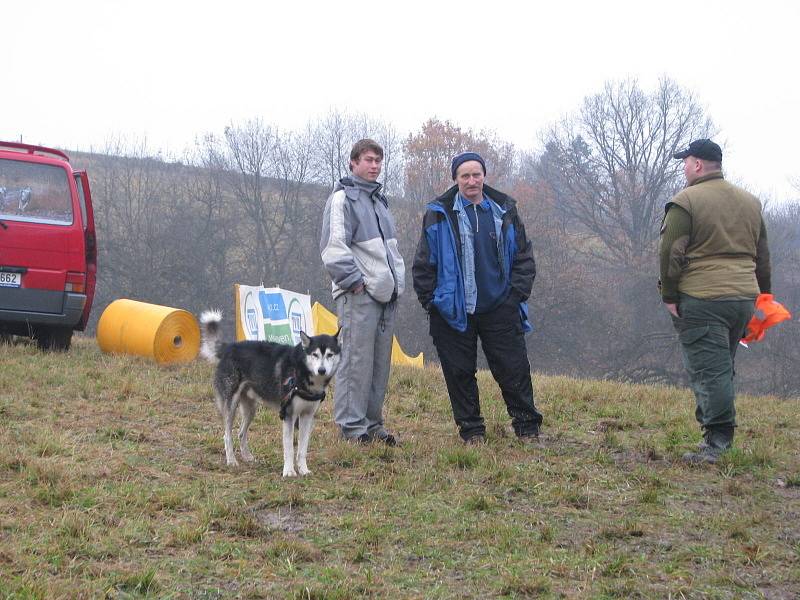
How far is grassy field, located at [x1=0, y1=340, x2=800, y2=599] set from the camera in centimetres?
356

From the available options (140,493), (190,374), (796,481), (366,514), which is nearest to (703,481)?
(796,481)

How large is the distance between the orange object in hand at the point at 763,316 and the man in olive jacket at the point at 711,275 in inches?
9.6

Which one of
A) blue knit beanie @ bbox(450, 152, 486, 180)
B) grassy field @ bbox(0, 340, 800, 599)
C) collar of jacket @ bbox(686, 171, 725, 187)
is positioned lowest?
grassy field @ bbox(0, 340, 800, 599)

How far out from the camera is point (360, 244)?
6438 millimetres

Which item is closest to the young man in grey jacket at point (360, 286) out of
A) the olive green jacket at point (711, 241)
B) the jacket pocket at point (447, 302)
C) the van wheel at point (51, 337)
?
the jacket pocket at point (447, 302)

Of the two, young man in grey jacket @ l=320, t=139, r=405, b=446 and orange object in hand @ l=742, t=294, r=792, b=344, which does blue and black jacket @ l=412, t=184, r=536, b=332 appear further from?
orange object in hand @ l=742, t=294, r=792, b=344

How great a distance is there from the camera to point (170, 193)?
37688 millimetres

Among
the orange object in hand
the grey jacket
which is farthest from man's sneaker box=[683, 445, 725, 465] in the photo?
the grey jacket

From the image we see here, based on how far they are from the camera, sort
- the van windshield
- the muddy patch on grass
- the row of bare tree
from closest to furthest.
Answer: the muddy patch on grass
the van windshield
the row of bare tree

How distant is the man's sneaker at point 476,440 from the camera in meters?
6.32

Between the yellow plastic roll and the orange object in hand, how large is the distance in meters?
6.98

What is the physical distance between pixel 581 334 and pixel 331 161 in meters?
14.1

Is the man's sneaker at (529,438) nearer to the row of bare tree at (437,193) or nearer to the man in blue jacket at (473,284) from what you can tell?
the man in blue jacket at (473,284)

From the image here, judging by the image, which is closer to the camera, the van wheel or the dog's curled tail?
the dog's curled tail
